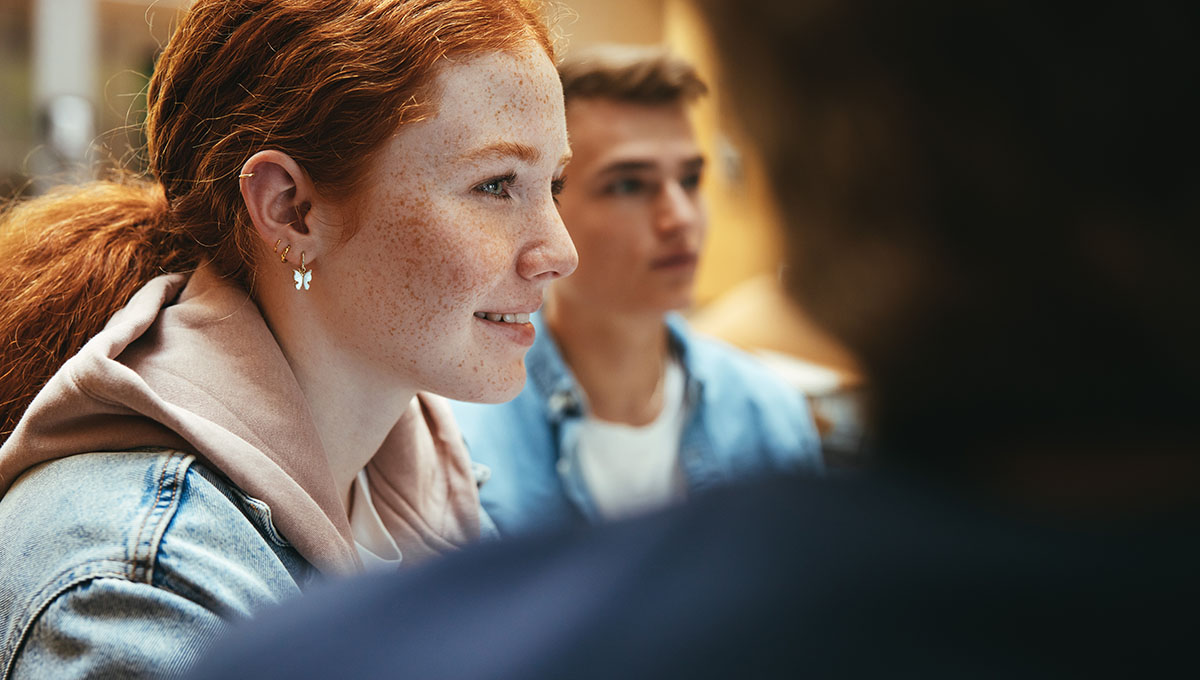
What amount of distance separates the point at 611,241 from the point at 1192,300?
140 cm

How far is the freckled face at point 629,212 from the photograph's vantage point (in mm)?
1762

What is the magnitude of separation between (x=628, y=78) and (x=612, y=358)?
0.50 meters

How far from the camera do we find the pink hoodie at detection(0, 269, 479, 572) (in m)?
0.82

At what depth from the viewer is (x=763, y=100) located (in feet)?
1.52

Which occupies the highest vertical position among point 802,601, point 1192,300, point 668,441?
point 1192,300

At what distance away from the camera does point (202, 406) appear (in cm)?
86

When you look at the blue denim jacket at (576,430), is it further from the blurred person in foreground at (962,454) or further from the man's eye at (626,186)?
the blurred person in foreground at (962,454)

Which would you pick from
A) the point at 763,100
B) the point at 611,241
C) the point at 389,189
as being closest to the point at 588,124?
the point at 611,241

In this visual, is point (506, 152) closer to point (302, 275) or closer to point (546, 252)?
point (546, 252)

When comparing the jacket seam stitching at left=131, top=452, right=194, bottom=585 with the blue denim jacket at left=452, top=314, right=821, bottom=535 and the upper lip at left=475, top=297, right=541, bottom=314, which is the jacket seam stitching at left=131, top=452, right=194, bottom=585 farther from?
the blue denim jacket at left=452, top=314, right=821, bottom=535

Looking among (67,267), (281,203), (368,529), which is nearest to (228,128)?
(281,203)

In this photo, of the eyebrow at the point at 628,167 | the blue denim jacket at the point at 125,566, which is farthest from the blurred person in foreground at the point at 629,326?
the blue denim jacket at the point at 125,566

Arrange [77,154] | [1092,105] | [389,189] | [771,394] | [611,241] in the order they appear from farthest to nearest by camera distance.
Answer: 1. [77,154]
2. [771,394]
3. [611,241]
4. [389,189]
5. [1092,105]

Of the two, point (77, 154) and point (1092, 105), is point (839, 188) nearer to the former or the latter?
point (1092, 105)
